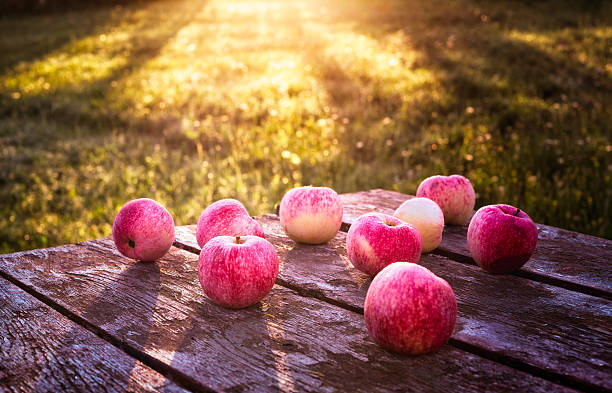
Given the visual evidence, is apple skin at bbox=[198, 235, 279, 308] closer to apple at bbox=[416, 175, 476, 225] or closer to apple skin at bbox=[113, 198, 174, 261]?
apple skin at bbox=[113, 198, 174, 261]

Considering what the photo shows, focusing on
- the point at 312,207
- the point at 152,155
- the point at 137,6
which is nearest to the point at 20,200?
the point at 152,155

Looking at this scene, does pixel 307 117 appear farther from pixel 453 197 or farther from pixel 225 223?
pixel 225 223

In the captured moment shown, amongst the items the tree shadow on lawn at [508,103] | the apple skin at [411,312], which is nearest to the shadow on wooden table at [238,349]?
the apple skin at [411,312]

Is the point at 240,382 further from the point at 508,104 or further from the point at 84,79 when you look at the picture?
the point at 84,79

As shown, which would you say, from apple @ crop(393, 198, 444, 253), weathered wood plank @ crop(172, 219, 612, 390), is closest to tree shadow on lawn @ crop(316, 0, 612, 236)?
apple @ crop(393, 198, 444, 253)

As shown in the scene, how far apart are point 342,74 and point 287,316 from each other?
730 cm

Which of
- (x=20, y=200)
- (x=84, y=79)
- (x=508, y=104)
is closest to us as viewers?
(x=20, y=200)

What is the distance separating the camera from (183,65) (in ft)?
31.8

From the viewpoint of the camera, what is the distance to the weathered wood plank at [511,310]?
3.88ft

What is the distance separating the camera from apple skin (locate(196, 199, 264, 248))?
5.90 ft

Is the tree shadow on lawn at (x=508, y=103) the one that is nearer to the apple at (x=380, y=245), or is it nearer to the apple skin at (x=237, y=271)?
the apple at (x=380, y=245)

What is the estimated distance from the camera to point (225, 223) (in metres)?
1.81

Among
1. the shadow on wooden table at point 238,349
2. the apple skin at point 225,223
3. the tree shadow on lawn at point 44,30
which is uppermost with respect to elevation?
the tree shadow on lawn at point 44,30

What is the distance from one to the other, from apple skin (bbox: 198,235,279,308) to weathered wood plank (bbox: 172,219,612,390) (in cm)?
15
